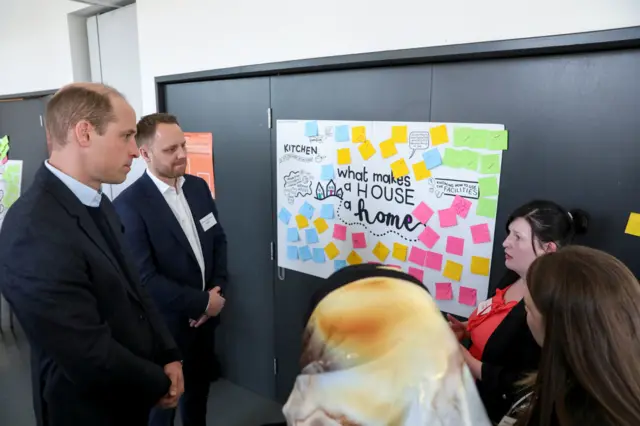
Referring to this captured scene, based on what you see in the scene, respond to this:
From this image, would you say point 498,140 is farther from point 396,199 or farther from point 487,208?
point 396,199

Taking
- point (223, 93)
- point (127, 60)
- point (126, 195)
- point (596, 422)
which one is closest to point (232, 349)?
point (126, 195)

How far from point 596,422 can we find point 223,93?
87.3 inches

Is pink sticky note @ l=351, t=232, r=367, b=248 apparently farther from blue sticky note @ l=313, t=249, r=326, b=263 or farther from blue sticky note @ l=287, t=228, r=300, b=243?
blue sticky note @ l=287, t=228, r=300, b=243

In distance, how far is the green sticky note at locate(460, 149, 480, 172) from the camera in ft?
5.31

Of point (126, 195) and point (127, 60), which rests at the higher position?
point (127, 60)

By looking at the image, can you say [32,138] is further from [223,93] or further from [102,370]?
[102,370]

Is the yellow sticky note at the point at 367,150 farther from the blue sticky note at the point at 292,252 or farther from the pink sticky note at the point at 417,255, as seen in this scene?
the blue sticky note at the point at 292,252

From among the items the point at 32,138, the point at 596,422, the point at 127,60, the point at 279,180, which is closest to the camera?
the point at 596,422

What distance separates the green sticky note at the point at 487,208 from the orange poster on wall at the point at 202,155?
1576 millimetres

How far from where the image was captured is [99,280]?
45.0 inches

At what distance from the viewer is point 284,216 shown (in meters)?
2.28

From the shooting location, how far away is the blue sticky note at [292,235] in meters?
2.24

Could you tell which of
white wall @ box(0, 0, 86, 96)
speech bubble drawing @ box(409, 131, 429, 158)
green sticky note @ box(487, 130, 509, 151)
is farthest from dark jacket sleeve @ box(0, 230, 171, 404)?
white wall @ box(0, 0, 86, 96)

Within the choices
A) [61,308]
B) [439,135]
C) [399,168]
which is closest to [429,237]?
[399,168]
